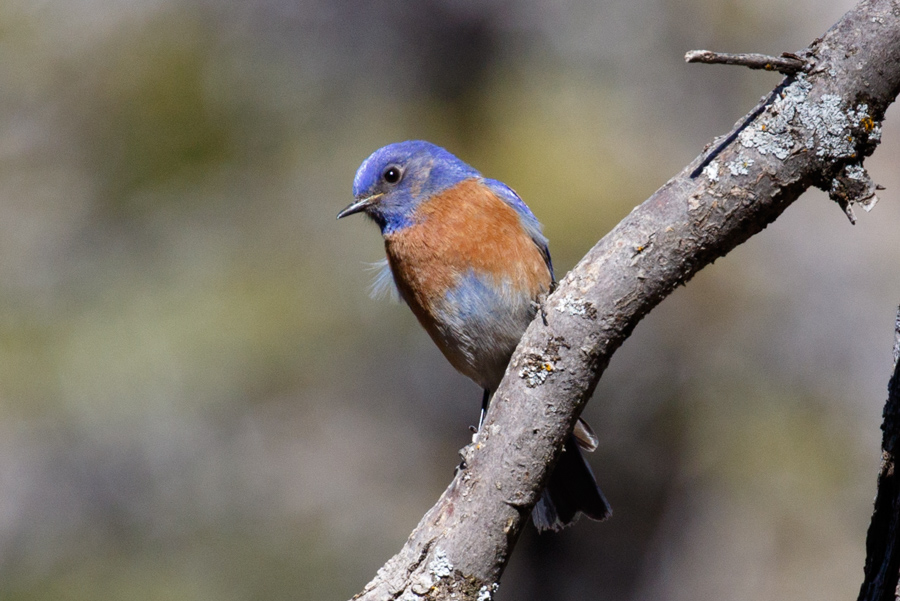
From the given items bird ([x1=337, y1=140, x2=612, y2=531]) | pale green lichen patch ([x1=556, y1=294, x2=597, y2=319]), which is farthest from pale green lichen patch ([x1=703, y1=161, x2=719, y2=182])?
bird ([x1=337, y1=140, x2=612, y2=531])

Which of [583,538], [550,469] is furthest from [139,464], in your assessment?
[550,469]

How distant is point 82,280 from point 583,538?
4.96 meters

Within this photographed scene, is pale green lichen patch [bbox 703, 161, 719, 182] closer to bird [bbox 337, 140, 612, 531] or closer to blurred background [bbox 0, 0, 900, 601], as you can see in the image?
bird [bbox 337, 140, 612, 531]

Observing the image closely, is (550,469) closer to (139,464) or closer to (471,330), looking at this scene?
(471,330)

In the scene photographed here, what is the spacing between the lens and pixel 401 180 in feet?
15.4

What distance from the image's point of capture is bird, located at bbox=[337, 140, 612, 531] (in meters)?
4.11

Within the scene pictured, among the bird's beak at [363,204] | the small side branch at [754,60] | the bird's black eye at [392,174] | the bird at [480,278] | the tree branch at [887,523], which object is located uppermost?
the bird's black eye at [392,174]

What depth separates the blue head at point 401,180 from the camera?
455 cm

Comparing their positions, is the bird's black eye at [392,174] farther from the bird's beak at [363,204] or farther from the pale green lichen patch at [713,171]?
the pale green lichen patch at [713,171]

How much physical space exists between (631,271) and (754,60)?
705 mm

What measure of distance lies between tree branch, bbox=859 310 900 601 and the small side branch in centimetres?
109

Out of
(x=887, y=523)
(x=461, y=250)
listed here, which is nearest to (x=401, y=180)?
(x=461, y=250)

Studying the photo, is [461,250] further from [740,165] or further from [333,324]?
[333,324]

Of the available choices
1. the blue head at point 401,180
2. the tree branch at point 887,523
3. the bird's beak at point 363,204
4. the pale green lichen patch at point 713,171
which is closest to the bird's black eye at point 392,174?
the blue head at point 401,180
